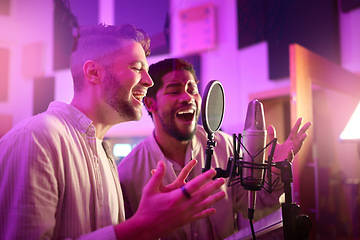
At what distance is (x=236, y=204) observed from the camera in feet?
3.67

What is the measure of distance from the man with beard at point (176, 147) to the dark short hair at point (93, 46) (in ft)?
0.66

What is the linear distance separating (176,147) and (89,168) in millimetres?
400

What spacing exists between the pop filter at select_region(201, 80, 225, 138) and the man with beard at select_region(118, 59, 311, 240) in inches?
6.3

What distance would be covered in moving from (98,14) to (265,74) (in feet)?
5.48

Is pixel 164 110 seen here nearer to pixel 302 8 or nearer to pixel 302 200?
pixel 302 200

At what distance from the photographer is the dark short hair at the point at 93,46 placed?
2.58 feet

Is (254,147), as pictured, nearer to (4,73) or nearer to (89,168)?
(89,168)

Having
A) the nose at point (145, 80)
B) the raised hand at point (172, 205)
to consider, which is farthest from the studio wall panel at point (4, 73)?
the raised hand at point (172, 205)

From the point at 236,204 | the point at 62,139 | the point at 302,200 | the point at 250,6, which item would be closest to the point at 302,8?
the point at 250,6

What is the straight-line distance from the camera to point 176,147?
3.50ft

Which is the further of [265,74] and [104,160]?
[265,74]

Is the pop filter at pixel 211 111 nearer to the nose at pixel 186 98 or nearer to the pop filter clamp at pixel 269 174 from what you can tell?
the pop filter clamp at pixel 269 174

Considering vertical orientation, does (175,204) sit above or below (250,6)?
below

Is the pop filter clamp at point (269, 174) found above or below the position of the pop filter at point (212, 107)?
below
